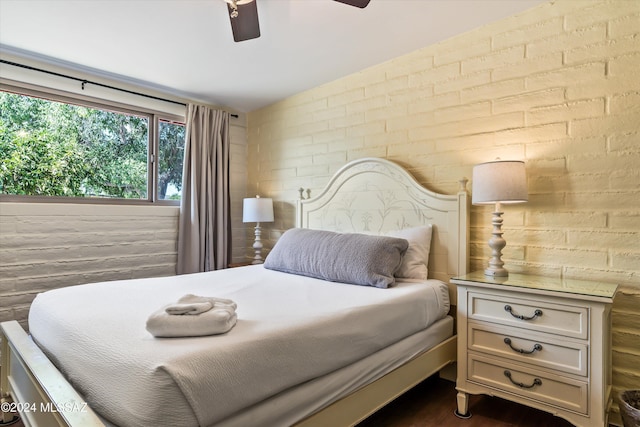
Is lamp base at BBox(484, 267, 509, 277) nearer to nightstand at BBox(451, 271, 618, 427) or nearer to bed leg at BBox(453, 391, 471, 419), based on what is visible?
nightstand at BBox(451, 271, 618, 427)

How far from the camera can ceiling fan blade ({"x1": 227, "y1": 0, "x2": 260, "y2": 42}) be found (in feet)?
5.90

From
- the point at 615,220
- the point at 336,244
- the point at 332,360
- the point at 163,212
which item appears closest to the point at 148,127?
the point at 163,212

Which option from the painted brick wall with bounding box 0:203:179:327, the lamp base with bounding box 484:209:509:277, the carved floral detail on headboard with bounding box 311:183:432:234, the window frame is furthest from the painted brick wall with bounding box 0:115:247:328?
the lamp base with bounding box 484:209:509:277

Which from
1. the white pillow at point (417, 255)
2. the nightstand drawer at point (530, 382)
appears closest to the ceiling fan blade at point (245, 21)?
the white pillow at point (417, 255)

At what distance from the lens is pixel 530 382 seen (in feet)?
5.77

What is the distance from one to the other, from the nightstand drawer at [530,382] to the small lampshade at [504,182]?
849mm

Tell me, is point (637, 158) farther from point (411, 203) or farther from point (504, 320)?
point (411, 203)

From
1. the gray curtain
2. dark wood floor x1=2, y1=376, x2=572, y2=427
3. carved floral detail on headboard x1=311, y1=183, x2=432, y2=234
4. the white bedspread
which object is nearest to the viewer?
the white bedspread

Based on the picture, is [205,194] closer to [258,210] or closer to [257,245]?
[258,210]

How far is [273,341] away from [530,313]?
Result: 128 centimetres

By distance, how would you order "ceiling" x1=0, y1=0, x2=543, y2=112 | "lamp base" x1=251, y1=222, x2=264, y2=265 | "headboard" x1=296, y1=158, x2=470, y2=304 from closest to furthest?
1. "ceiling" x1=0, y1=0, x2=543, y2=112
2. "headboard" x1=296, y1=158, x2=470, y2=304
3. "lamp base" x1=251, y1=222, x2=264, y2=265

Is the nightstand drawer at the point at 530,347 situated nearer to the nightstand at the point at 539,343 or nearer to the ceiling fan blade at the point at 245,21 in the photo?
the nightstand at the point at 539,343

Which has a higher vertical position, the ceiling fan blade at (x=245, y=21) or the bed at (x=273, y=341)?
the ceiling fan blade at (x=245, y=21)

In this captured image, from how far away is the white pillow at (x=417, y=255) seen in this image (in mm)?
2379
